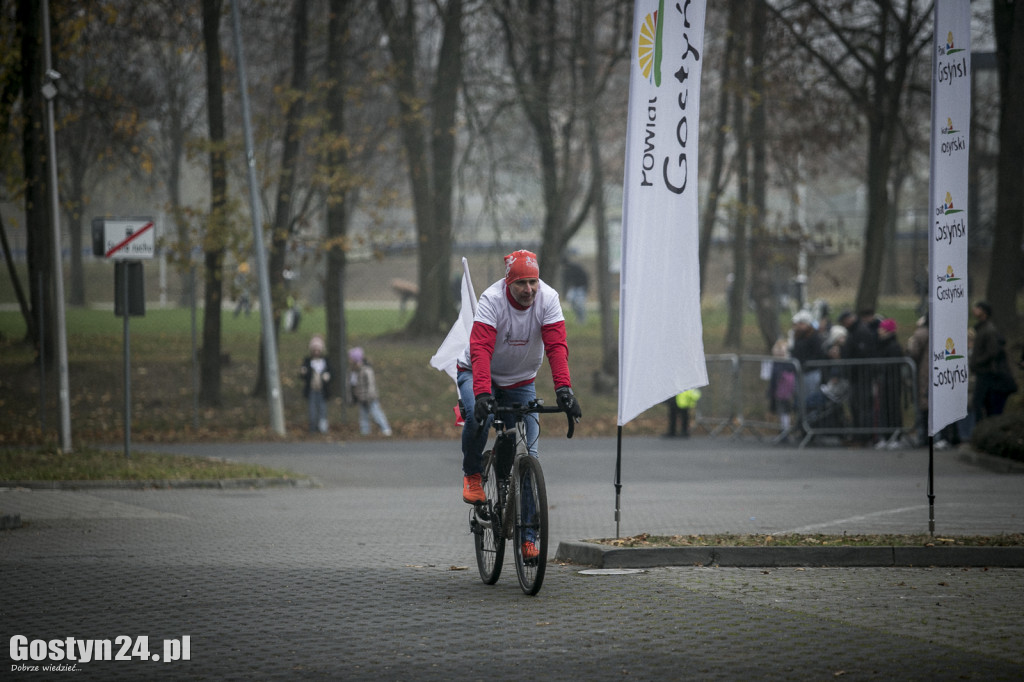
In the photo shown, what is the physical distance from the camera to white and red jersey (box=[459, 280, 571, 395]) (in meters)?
7.36

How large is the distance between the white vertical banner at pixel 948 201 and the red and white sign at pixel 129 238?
431 inches

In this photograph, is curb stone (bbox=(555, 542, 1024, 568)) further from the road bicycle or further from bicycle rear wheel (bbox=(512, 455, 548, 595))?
bicycle rear wheel (bbox=(512, 455, 548, 595))

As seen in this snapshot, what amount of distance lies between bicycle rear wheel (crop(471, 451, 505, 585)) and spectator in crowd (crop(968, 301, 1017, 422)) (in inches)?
480

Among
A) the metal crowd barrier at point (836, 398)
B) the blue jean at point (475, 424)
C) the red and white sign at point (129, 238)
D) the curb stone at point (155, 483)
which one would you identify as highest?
the red and white sign at point (129, 238)

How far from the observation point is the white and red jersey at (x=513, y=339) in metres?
7.36

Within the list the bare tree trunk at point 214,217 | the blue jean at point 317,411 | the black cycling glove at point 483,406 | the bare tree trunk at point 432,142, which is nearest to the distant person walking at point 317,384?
the blue jean at point 317,411

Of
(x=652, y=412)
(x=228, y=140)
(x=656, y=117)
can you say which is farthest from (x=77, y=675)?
(x=652, y=412)

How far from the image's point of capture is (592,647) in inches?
235

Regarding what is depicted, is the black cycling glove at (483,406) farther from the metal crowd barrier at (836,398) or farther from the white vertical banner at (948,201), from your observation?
the metal crowd barrier at (836,398)

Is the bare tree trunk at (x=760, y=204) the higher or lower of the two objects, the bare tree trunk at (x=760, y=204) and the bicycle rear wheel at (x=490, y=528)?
the higher

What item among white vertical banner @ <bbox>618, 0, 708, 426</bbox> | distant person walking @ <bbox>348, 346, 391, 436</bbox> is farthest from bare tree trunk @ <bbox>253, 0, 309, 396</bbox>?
white vertical banner @ <bbox>618, 0, 708, 426</bbox>

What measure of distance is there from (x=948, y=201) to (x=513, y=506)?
4.03 meters

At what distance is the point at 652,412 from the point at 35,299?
12.4m

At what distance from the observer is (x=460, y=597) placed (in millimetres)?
7398
